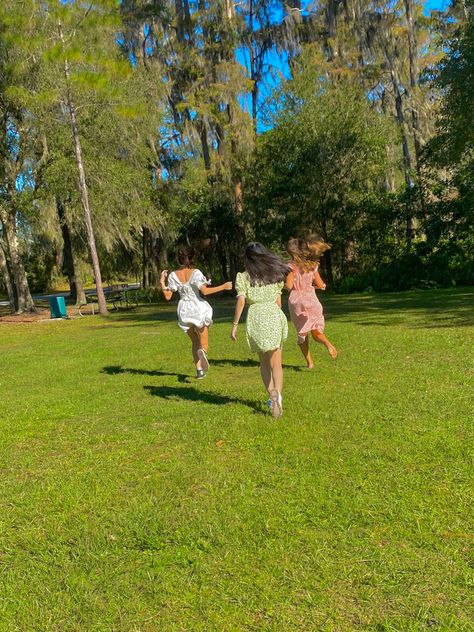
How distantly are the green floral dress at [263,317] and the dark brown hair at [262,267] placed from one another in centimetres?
7

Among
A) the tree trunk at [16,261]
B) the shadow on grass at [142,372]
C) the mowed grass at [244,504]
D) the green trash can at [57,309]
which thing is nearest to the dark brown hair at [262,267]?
the mowed grass at [244,504]

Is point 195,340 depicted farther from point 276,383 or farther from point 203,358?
point 276,383

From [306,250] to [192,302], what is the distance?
65.7 inches

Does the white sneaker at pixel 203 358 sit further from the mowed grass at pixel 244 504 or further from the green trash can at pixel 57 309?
the green trash can at pixel 57 309

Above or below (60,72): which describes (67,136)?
below

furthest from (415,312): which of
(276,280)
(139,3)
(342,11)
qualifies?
(139,3)

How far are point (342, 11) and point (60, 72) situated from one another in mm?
13627

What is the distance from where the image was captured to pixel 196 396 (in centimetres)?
645

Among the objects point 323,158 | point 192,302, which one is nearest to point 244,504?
point 192,302

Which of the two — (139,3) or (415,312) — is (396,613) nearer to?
(415,312)

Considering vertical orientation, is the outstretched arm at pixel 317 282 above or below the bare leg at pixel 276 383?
above

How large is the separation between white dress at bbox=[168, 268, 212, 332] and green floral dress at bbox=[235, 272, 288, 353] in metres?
1.88

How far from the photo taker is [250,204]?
25.1m

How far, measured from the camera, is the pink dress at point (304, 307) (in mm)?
7379
